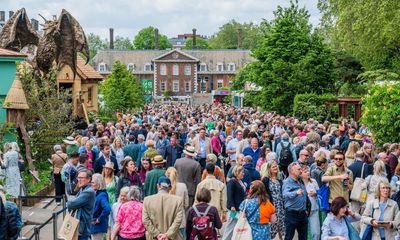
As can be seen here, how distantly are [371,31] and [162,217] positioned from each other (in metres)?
38.3

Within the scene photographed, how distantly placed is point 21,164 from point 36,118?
10470mm

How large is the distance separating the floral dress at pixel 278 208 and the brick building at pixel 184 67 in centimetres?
10491

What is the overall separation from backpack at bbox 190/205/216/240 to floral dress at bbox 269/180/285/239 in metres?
2.19

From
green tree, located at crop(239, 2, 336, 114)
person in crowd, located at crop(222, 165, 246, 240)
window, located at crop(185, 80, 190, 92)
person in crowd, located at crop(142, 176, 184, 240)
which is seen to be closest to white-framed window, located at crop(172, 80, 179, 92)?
window, located at crop(185, 80, 190, 92)

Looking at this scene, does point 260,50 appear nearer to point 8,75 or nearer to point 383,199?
point 8,75

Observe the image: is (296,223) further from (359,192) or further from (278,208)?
(359,192)

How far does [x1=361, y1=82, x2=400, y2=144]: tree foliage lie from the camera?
869 inches

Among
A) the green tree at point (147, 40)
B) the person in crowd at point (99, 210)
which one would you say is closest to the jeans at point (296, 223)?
the person in crowd at point (99, 210)

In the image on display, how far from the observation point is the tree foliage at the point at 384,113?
22.1 meters

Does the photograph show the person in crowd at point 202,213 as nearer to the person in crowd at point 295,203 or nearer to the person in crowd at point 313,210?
the person in crowd at point 295,203

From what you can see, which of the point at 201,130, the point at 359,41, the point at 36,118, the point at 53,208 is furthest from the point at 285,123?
the point at 359,41

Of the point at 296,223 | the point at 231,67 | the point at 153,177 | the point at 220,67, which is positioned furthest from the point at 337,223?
the point at 220,67

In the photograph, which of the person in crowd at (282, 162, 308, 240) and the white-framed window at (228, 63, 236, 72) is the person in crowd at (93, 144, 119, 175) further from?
the white-framed window at (228, 63, 236, 72)

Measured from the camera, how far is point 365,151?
1541cm
